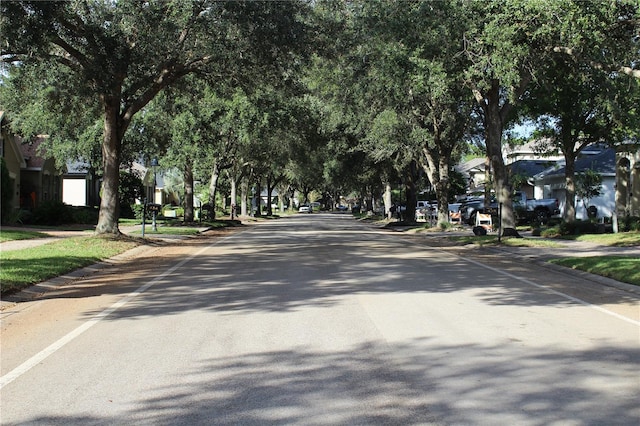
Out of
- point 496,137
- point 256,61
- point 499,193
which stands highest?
point 256,61

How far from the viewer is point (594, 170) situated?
44.1 m

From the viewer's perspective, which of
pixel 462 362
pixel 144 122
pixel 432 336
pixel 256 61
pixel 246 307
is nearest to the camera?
pixel 462 362

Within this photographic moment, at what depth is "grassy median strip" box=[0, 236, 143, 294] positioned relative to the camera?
41.5 feet

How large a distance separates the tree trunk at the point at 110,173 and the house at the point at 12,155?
37.9 ft

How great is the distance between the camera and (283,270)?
1532 centimetres

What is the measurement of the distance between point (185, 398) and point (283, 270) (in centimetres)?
967

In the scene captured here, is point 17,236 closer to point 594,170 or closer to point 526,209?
point 526,209

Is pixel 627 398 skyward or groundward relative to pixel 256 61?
groundward

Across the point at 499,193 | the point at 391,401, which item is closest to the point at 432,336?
the point at 391,401

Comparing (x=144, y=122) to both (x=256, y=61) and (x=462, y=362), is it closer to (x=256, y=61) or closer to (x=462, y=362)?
(x=256, y=61)

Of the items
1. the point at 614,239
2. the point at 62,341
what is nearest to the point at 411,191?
the point at 614,239

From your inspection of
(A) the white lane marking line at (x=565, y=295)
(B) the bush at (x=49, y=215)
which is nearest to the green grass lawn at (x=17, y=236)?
(B) the bush at (x=49, y=215)

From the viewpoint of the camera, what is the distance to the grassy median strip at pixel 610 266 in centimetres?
1341

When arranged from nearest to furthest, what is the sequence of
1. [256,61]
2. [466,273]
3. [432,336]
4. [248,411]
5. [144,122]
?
[248,411], [432,336], [466,273], [256,61], [144,122]
